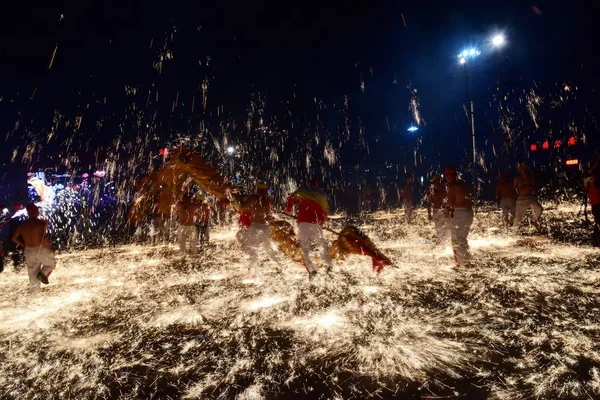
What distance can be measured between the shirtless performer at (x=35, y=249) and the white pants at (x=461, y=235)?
23.2ft

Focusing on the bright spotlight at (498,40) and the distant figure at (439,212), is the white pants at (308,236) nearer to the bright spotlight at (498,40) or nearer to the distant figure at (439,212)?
the distant figure at (439,212)

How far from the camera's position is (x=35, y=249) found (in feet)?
22.3

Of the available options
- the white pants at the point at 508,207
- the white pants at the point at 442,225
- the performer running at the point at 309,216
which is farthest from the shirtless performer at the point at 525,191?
the performer running at the point at 309,216

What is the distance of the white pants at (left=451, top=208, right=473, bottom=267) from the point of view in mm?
7344

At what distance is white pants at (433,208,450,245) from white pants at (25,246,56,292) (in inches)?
304

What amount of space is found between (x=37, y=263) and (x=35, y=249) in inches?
9.3

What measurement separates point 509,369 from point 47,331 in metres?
4.80

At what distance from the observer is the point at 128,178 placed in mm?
39625

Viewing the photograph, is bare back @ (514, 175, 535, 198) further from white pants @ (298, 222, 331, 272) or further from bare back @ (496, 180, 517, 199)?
white pants @ (298, 222, 331, 272)

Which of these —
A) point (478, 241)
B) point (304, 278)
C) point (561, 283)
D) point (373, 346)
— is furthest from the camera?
point (478, 241)

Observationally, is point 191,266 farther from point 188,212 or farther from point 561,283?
point 561,283

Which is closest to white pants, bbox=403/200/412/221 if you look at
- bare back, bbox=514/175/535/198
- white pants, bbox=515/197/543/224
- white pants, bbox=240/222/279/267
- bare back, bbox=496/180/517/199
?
bare back, bbox=496/180/517/199

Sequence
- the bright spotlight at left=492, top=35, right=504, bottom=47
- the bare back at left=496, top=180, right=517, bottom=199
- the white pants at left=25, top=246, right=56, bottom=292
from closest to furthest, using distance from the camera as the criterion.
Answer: the white pants at left=25, top=246, right=56, bottom=292, the bare back at left=496, top=180, right=517, bottom=199, the bright spotlight at left=492, top=35, right=504, bottom=47

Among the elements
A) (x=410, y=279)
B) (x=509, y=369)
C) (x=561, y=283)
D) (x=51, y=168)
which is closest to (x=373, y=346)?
(x=509, y=369)
